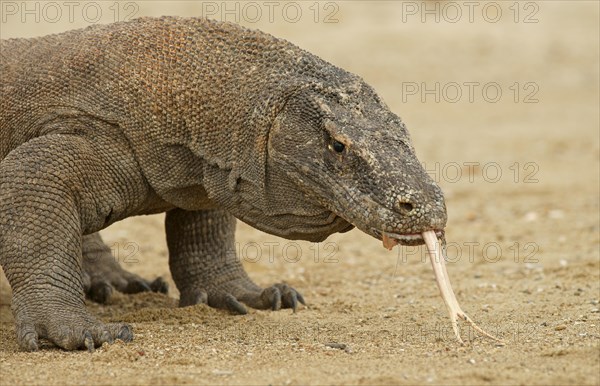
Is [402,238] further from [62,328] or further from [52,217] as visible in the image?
[52,217]

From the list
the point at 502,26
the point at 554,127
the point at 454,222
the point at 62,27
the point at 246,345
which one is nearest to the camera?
the point at 246,345

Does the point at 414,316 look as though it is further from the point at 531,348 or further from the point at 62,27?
the point at 62,27

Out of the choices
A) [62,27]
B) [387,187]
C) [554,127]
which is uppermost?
[62,27]

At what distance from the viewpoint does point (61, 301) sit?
22.4 feet

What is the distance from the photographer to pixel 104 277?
366 inches

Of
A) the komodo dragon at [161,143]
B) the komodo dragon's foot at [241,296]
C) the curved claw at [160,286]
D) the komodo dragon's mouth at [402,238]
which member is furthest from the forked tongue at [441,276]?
the curved claw at [160,286]

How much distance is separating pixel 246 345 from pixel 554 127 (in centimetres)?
1420

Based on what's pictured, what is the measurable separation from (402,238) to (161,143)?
5.78 ft

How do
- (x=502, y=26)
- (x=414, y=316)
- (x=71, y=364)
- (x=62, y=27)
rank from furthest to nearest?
(x=502, y=26)
(x=62, y=27)
(x=414, y=316)
(x=71, y=364)

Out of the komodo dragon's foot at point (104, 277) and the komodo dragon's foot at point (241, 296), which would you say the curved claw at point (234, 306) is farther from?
the komodo dragon's foot at point (104, 277)

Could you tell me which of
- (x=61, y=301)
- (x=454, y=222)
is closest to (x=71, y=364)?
(x=61, y=301)

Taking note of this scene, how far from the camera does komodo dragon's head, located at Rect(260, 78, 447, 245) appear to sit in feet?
20.0

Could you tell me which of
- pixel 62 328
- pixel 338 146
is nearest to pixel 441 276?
pixel 338 146

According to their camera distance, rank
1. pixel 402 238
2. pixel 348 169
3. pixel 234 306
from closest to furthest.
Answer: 1. pixel 402 238
2. pixel 348 169
3. pixel 234 306
